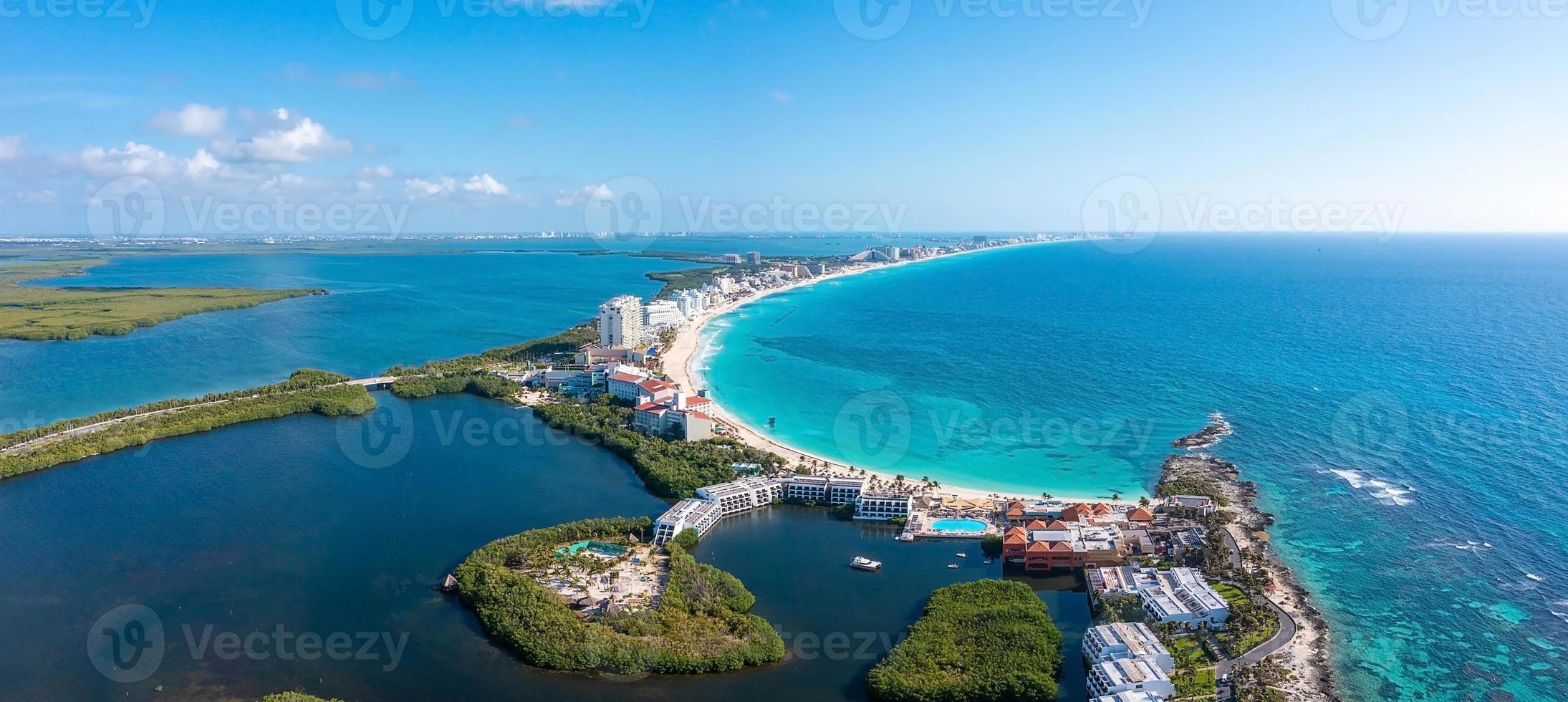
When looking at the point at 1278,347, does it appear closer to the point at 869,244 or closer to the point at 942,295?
the point at 942,295

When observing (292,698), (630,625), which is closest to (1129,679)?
(630,625)

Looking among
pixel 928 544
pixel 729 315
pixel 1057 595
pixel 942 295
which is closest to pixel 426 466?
pixel 928 544

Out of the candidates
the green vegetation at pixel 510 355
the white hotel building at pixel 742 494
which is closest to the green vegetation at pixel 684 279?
the green vegetation at pixel 510 355

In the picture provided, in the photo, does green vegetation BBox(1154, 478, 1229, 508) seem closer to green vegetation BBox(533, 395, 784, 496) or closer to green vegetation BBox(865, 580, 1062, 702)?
green vegetation BBox(865, 580, 1062, 702)

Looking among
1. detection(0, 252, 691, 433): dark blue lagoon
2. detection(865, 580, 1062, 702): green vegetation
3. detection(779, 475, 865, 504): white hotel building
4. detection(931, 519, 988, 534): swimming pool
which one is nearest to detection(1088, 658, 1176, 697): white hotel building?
detection(865, 580, 1062, 702): green vegetation

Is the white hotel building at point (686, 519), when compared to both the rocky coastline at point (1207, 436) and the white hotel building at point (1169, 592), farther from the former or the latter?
the rocky coastline at point (1207, 436)

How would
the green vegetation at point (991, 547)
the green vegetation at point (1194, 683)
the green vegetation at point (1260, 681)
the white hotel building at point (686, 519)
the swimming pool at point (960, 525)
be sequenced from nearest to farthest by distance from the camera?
the green vegetation at point (1260, 681)
the green vegetation at point (1194, 683)
the green vegetation at point (991, 547)
the white hotel building at point (686, 519)
the swimming pool at point (960, 525)

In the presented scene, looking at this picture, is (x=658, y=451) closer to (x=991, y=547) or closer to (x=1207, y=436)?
(x=991, y=547)
